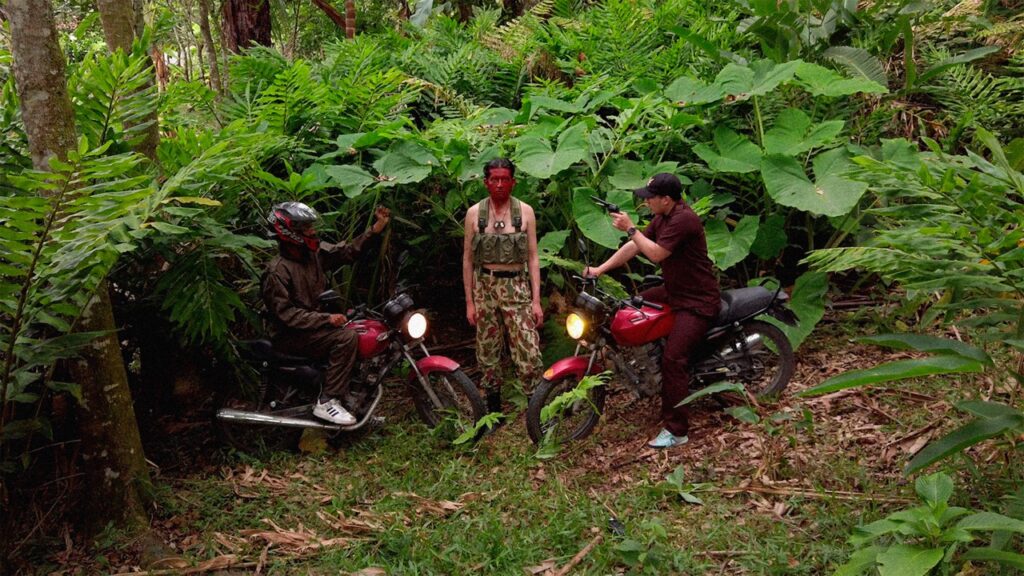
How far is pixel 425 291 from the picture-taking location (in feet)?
22.3

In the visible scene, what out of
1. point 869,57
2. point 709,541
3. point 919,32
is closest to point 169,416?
point 709,541

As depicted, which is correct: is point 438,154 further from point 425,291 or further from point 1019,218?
point 1019,218

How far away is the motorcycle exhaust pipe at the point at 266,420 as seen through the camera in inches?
192

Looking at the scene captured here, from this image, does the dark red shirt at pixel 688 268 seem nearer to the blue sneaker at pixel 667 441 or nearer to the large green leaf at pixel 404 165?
the blue sneaker at pixel 667 441

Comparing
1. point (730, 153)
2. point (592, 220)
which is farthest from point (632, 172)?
point (730, 153)

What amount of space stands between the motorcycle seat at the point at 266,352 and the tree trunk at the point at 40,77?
1.74 meters

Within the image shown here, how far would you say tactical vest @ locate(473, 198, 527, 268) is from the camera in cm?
497

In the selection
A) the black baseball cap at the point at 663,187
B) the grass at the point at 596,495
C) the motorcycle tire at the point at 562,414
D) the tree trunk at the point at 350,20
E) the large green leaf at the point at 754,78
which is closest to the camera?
the grass at the point at 596,495

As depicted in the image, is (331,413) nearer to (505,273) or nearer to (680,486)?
(505,273)

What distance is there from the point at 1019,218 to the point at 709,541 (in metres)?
1.83

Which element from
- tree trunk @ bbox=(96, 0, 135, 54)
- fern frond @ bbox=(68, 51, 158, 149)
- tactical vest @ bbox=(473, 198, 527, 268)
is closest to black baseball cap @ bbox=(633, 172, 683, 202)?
tactical vest @ bbox=(473, 198, 527, 268)

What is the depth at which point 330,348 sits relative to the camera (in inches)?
193

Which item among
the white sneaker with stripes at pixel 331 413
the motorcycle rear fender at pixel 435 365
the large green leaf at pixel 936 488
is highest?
the large green leaf at pixel 936 488

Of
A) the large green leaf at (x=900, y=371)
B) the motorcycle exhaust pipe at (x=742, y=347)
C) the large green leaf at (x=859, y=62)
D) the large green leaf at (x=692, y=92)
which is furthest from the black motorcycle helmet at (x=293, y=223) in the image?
the large green leaf at (x=859, y=62)
